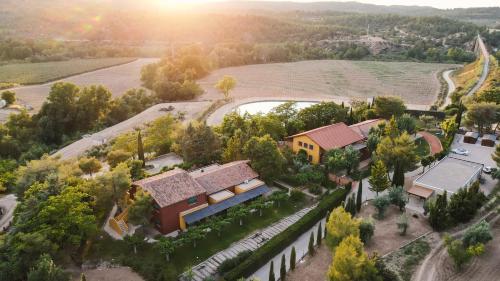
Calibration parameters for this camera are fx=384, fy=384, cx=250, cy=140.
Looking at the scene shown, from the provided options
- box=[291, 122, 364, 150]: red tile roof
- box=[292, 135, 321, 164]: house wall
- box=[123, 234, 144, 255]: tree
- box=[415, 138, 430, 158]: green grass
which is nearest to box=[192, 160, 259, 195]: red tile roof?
box=[123, 234, 144, 255]: tree

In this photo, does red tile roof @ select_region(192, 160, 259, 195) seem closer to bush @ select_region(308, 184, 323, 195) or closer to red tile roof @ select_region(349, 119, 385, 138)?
bush @ select_region(308, 184, 323, 195)

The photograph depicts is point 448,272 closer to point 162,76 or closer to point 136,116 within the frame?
point 136,116

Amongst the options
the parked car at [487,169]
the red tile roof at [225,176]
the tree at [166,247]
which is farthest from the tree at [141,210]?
the parked car at [487,169]

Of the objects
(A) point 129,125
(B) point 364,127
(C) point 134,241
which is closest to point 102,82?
(A) point 129,125

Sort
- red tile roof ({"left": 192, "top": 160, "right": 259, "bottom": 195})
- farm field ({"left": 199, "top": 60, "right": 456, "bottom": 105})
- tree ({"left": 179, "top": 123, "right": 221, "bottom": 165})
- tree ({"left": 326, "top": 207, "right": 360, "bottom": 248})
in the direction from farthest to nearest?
1. farm field ({"left": 199, "top": 60, "right": 456, "bottom": 105})
2. tree ({"left": 179, "top": 123, "right": 221, "bottom": 165})
3. red tile roof ({"left": 192, "top": 160, "right": 259, "bottom": 195})
4. tree ({"left": 326, "top": 207, "right": 360, "bottom": 248})

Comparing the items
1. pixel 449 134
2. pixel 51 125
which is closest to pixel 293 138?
pixel 449 134

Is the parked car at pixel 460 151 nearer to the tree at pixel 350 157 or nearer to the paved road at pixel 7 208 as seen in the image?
the tree at pixel 350 157
